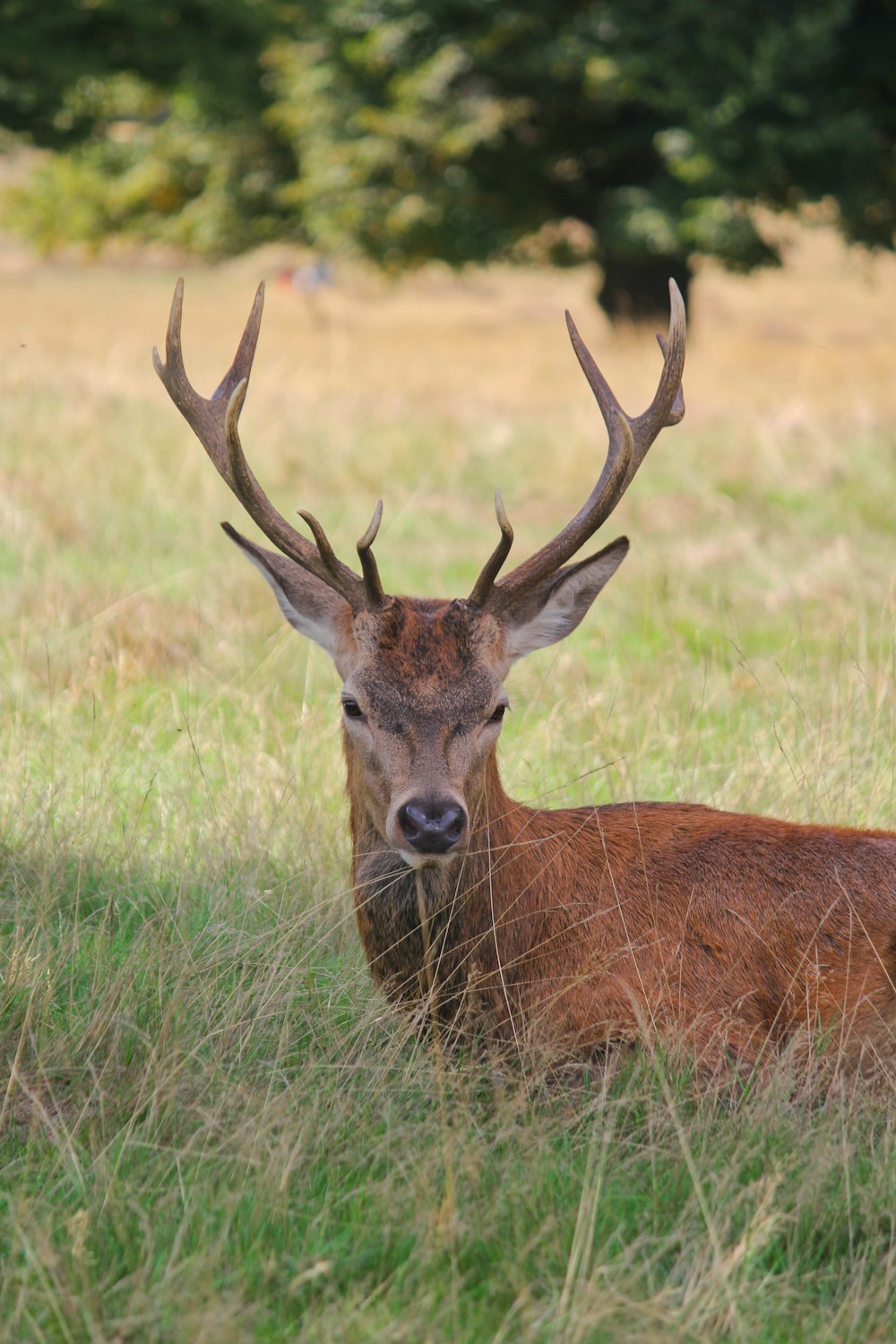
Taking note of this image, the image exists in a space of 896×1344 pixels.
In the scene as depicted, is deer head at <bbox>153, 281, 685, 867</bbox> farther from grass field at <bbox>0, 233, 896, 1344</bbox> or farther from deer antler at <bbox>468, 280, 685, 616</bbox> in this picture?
grass field at <bbox>0, 233, 896, 1344</bbox>

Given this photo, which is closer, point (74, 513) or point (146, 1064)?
point (146, 1064)

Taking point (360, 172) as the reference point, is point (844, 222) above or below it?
below

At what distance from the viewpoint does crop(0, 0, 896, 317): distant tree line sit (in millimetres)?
15805

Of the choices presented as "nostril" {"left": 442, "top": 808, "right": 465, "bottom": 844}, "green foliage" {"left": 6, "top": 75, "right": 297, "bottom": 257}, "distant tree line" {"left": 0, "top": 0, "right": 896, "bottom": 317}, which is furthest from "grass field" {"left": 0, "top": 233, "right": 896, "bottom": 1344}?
"green foliage" {"left": 6, "top": 75, "right": 297, "bottom": 257}

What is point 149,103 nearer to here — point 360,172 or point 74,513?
point 360,172

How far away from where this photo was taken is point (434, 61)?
18891 mm

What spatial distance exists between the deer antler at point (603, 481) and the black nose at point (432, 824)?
58 centimetres

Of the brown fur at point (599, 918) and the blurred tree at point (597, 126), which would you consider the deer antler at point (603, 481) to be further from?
the blurred tree at point (597, 126)

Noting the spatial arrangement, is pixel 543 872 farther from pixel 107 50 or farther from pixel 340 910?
pixel 107 50

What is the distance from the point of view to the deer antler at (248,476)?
12.1ft

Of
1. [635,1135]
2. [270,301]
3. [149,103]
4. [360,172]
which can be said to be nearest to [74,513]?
[635,1135]

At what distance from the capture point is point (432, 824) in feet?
10.8

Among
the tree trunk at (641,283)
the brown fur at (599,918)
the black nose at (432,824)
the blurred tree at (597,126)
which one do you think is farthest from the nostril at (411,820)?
the tree trunk at (641,283)

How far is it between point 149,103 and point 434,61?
6450mm
